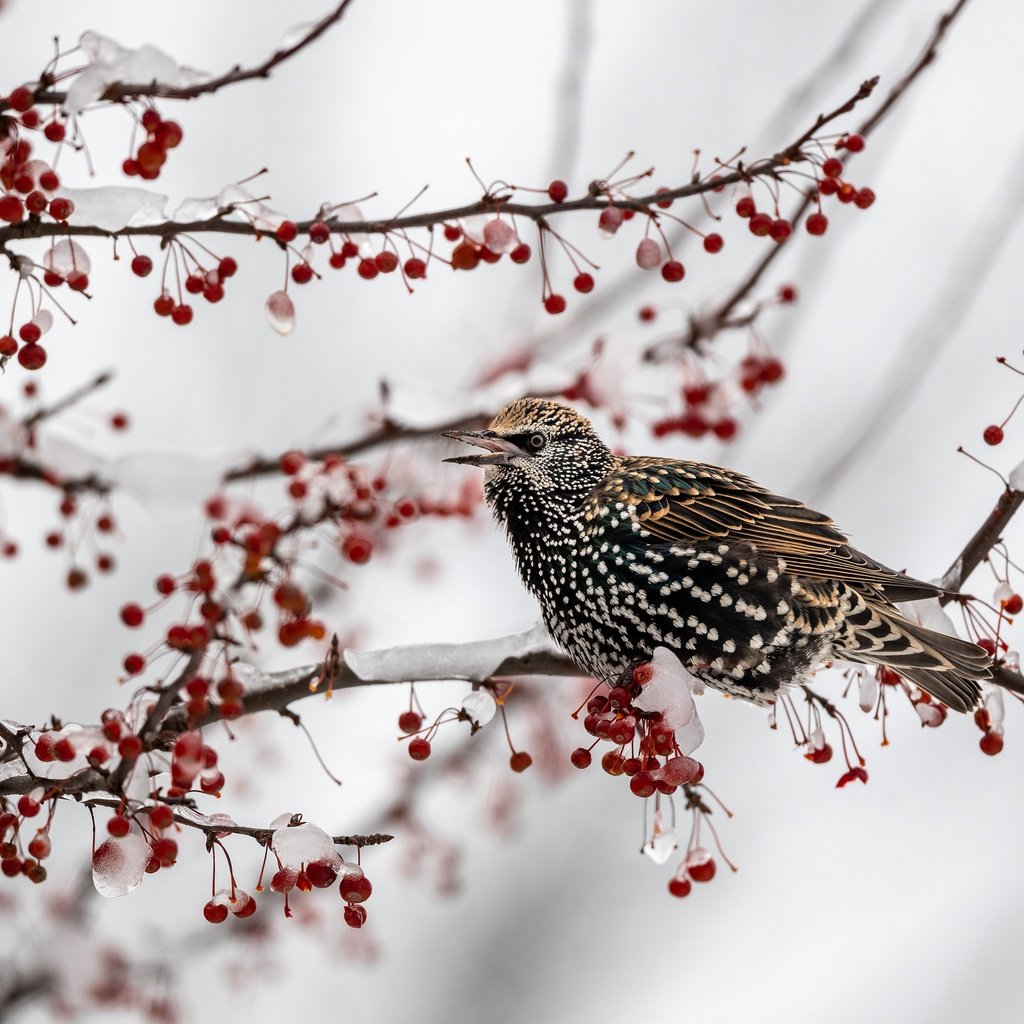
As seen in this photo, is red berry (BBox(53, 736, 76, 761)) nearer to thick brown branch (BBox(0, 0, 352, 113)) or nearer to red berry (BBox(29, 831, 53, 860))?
red berry (BBox(29, 831, 53, 860))

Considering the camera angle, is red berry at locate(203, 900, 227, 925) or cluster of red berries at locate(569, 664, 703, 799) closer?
red berry at locate(203, 900, 227, 925)

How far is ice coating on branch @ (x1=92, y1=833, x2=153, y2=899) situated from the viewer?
2439 mm

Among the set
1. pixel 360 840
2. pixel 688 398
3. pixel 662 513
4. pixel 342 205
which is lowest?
pixel 360 840

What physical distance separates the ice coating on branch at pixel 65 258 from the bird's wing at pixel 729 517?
1.67 metres

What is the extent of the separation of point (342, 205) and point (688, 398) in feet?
6.35

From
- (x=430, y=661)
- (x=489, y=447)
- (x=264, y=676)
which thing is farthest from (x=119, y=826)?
(x=489, y=447)

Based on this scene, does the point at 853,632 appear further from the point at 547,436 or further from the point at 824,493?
the point at 824,493

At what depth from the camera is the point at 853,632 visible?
3.51 m

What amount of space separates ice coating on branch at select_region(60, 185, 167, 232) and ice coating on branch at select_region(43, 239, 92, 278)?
0.12 metres

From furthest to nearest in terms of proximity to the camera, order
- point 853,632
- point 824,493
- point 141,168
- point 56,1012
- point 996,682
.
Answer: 1. point 824,493
2. point 56,1012
3. point 853,632
4. point 996,682
5. point 141,168

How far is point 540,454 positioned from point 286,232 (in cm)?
137

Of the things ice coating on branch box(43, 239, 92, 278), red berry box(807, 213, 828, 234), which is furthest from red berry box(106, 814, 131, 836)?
red berry box(807, 213, 828, 234)

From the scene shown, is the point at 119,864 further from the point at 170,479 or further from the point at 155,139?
the point at 155,139

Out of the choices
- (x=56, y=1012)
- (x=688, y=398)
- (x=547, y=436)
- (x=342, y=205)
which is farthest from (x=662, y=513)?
(x=56, y=1012)
